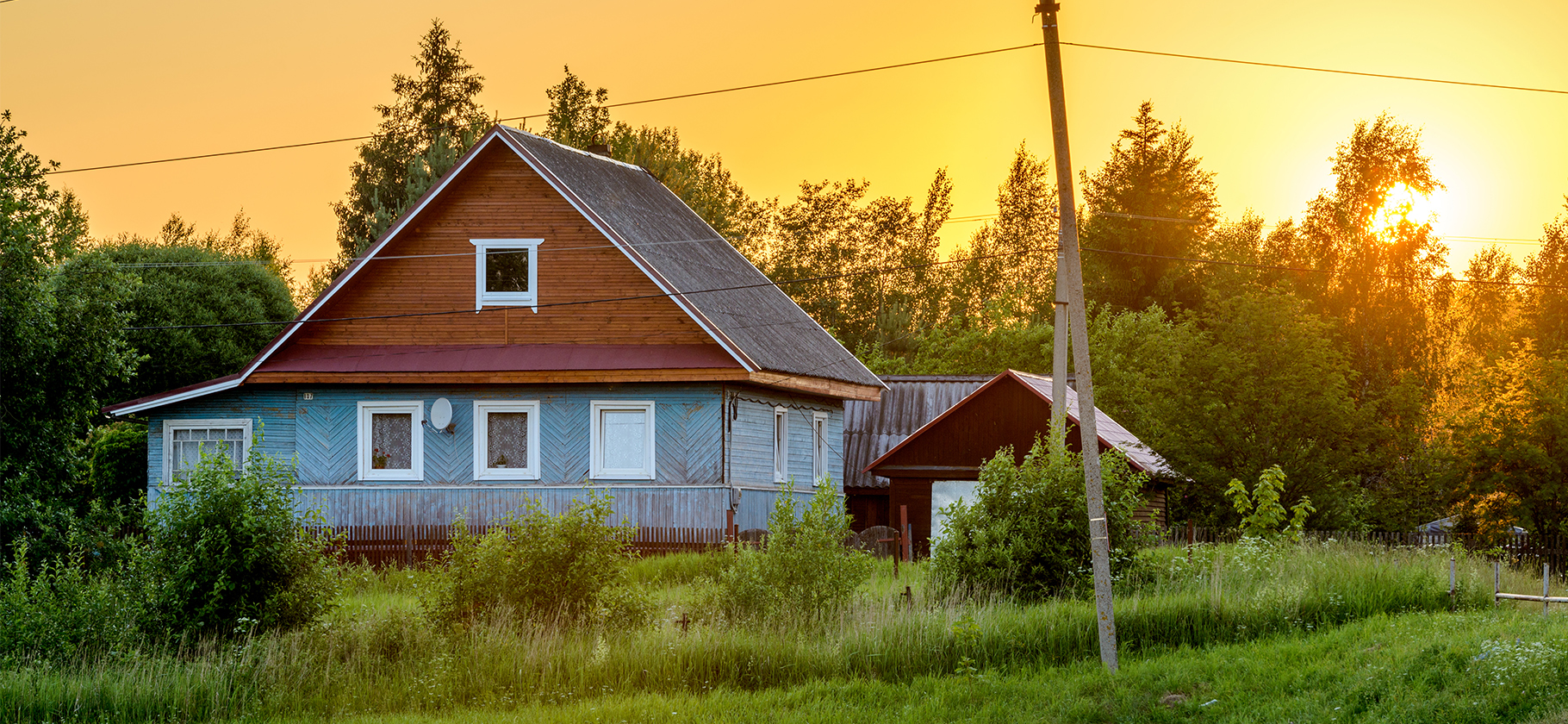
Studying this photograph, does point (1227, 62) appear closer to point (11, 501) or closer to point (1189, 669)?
point (1189, 669)

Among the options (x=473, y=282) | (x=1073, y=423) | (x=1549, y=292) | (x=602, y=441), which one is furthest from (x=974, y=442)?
(x=1549, y=292)

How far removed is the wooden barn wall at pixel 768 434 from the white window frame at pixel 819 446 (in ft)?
0.41

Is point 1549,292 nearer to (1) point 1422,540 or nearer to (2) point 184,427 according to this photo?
(1) point 1422,540

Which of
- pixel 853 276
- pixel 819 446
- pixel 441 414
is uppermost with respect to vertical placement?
pixel 853 276

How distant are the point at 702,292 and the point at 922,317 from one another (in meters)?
36.3

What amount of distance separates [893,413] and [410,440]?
1254cm

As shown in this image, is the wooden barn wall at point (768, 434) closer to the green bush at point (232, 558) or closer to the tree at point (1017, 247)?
the green bush at point (232, 558)

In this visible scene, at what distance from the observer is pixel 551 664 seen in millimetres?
14961

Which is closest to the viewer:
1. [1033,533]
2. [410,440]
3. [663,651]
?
[663,651]

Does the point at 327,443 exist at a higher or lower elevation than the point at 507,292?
lower

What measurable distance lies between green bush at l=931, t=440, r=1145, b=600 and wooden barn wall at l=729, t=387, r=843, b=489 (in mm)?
7564

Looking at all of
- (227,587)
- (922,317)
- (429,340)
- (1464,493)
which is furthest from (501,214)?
(922,317)

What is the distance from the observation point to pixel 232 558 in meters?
15.6

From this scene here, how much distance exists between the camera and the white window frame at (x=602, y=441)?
26.1 meters
